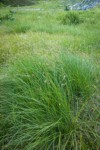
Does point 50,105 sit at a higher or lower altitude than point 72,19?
higher

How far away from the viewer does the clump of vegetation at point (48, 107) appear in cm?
272

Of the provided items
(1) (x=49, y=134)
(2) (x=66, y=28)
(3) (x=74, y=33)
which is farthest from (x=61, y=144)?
(2) (x=66, y=28)

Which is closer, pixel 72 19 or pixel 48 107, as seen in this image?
pixel 48 107

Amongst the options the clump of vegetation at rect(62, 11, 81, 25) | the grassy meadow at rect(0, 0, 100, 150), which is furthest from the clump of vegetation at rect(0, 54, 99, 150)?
the clump of vegetation at rect(62, 11, 81, 25)

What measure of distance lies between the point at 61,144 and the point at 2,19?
9095mm

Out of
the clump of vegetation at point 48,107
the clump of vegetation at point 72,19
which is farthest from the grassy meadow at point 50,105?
the clump of vegetation at point 72,19

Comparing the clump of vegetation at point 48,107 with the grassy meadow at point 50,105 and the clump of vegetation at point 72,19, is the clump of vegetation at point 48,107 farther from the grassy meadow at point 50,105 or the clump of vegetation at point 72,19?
the clump of vegetation at point 72,19

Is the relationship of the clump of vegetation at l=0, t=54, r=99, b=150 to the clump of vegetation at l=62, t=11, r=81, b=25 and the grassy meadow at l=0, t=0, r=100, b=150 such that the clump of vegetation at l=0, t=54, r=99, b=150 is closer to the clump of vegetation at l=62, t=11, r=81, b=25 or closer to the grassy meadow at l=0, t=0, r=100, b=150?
the grassy meadow at l=0, t=0, r=100, b=150

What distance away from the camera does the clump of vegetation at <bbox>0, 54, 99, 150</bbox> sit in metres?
2.72

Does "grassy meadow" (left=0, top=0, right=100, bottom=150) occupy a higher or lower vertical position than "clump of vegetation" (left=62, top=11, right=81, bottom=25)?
higher

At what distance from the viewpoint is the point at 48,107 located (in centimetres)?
284

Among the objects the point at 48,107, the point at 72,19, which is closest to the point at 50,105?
the point at 48,107

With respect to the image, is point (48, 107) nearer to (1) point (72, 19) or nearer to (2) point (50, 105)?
(2) point (50, 105)

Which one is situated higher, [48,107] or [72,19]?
[48,107]
